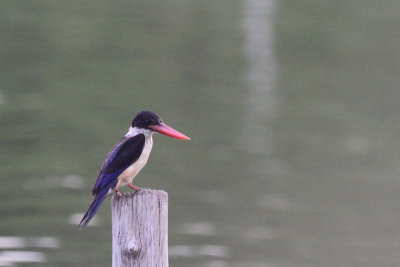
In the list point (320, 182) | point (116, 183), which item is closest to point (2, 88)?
point (320, 182)

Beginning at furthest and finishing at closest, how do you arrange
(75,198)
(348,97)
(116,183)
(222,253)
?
(348,97), (75,198), (222,253), (116,183)

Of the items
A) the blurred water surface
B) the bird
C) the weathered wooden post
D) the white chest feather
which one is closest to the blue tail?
the bird

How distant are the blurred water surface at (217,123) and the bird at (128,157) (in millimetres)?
3104

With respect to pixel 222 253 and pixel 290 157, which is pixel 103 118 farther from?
pixel 222 253

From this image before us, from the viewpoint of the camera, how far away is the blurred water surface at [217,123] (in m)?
8.99

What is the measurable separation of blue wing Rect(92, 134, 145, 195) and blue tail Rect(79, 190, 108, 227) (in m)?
0.03

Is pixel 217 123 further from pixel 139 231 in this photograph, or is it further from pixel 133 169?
pixel 139 231

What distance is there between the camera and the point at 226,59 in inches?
523

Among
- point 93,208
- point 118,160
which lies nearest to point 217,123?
point 118,160

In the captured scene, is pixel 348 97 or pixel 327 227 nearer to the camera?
pixel 327 227

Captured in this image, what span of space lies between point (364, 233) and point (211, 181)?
5.75ft

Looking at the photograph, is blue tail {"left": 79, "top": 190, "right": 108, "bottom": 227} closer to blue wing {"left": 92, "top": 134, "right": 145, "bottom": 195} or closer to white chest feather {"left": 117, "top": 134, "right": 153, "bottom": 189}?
blue wing {"left": 92, "top": 134, "right": 145, "bottom": 195}

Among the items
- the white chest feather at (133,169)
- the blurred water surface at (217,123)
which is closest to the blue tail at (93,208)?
the white chest feather at (133,169)

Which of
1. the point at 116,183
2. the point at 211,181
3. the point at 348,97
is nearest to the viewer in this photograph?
the point at 116,183
